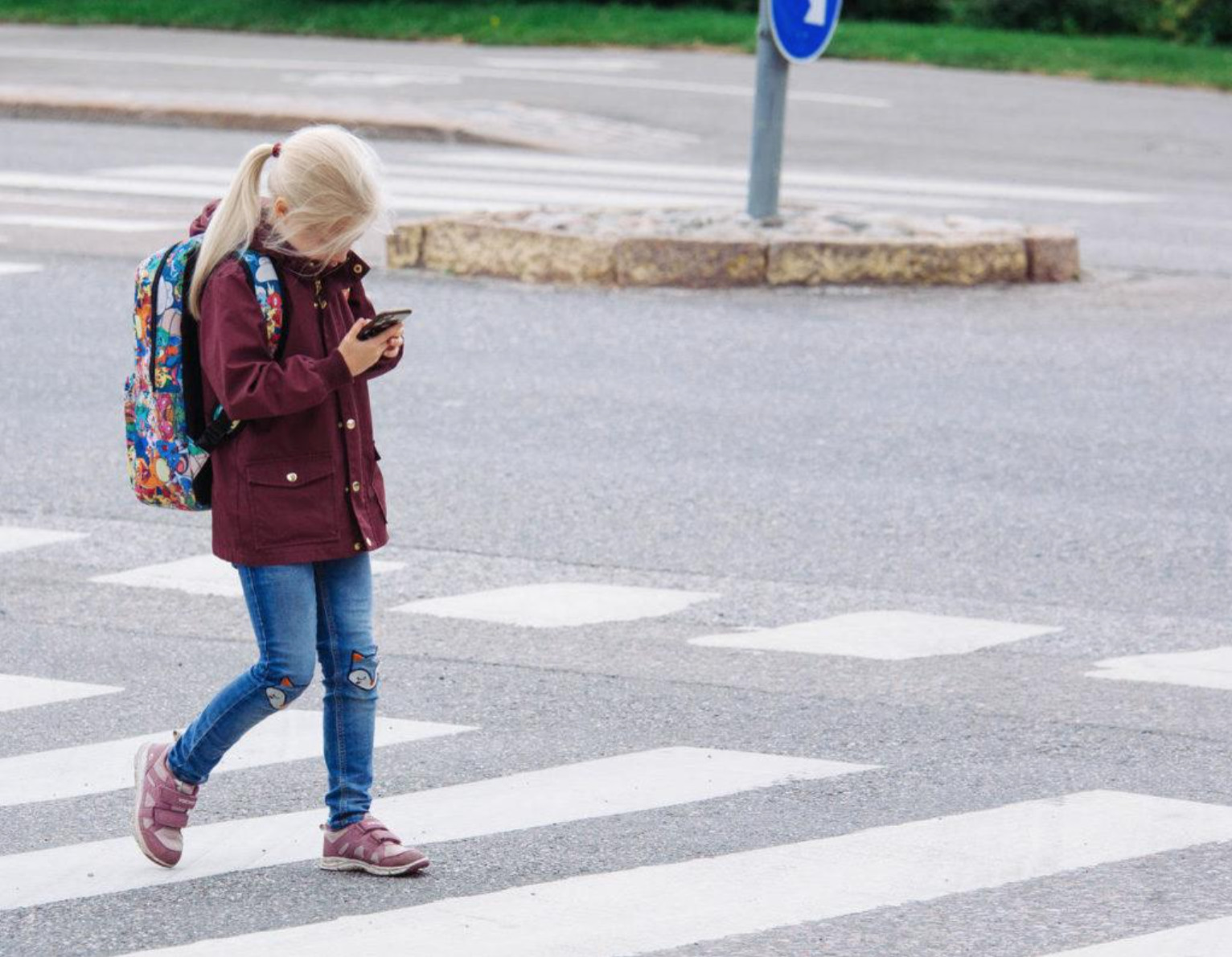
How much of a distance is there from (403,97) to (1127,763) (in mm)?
15700

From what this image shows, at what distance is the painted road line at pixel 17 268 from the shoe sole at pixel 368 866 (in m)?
7.55

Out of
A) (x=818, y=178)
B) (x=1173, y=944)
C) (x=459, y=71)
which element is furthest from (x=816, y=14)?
(x=459, y=71)

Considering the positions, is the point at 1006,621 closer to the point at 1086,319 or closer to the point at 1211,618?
the point at 1211,618

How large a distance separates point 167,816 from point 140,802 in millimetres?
70

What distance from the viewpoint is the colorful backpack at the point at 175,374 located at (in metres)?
4.35

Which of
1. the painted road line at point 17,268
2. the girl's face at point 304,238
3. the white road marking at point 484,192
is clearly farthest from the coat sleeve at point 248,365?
the white road marking at point 484,192

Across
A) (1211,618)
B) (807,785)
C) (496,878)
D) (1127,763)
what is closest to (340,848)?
(496,878)

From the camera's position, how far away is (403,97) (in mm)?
20125

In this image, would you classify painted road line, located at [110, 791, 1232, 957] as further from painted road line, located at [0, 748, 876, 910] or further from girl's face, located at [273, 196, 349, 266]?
girl's face, located at [273, 196, 349, 266]

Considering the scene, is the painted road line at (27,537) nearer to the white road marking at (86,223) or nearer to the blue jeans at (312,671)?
the blue jeans at (312,671)

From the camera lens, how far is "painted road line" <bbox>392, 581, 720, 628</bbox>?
21.2 feet

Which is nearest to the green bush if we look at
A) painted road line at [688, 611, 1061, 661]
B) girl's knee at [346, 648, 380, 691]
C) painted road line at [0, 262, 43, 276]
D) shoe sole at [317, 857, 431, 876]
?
painted road line at [0, 262, 43, 276]

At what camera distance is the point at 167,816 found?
15.1 feet

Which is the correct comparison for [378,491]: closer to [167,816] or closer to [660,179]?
[167,816]
